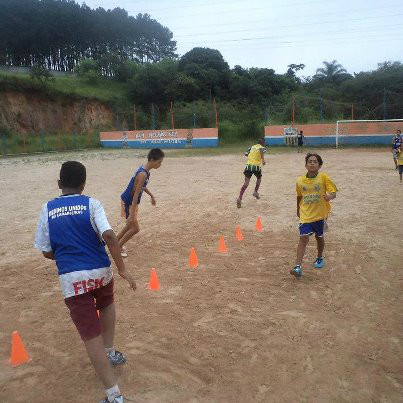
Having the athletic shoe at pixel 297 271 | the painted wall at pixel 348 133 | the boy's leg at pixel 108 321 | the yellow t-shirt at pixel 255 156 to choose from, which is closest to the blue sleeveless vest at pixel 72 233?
the boy's leg at pixel 108 321

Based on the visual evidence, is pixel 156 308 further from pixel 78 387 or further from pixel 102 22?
pixel 102 22

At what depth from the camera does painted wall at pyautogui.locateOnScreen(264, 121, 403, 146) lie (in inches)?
1027

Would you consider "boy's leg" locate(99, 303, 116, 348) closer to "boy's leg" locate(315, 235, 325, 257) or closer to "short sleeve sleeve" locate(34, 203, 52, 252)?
"short sleeve sleeve" locate(34, 203, 52, 252)

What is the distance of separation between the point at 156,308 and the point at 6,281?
2.38 meters

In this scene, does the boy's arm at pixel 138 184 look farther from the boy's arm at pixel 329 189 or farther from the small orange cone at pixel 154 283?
the boy's arm at pixel 329 189

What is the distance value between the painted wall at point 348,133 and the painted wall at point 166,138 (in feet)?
18.1

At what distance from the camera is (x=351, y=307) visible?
4.30 meters

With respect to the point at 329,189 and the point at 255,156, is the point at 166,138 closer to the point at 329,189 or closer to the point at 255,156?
the point at 255,156

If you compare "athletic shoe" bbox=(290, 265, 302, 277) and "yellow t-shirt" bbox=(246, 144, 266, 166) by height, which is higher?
"yellow t-shirt" bbox=(246, 144, 266, 166)

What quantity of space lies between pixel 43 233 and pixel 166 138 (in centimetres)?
3137

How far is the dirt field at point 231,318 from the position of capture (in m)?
3.12

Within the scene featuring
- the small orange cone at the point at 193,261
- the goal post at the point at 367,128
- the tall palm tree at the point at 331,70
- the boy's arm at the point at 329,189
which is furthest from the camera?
the tall palm tree at the point at 331,70

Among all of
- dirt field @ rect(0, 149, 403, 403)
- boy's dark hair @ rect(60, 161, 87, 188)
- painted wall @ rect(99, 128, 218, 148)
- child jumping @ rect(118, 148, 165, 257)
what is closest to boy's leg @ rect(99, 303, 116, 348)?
dirt field @ rect(0, 149, 403, 403)

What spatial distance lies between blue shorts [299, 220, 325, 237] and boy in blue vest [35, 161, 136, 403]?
2.95 meters
